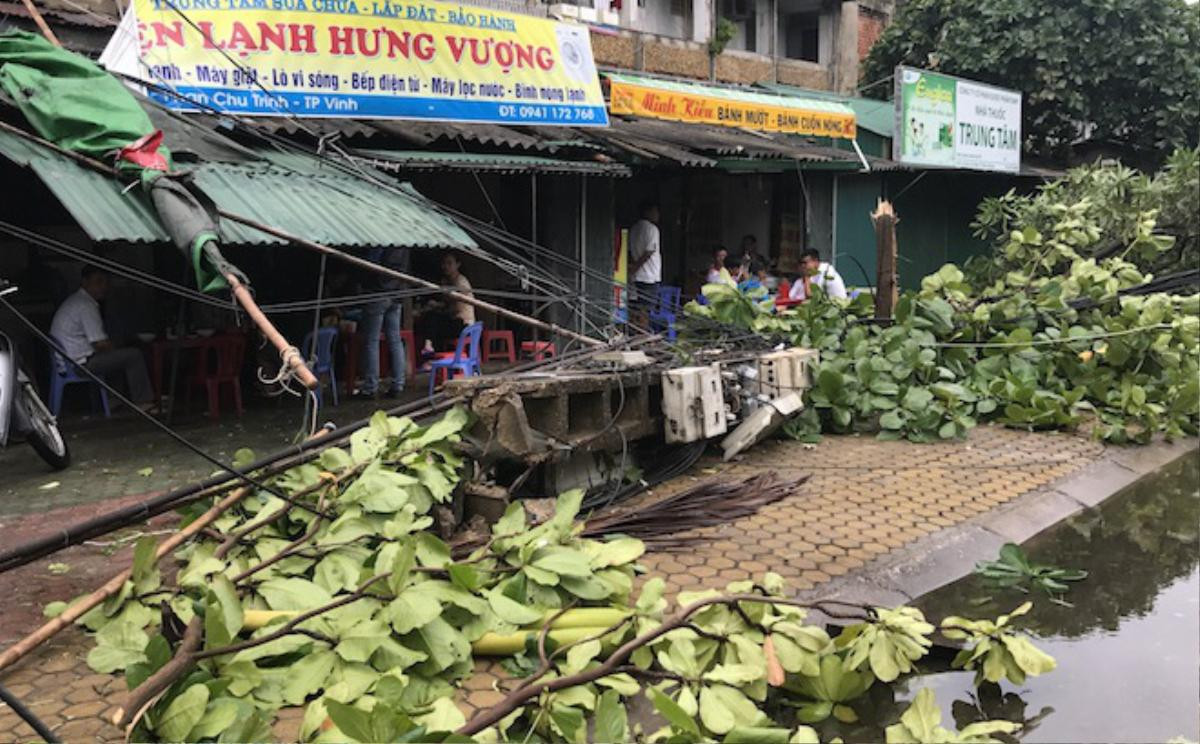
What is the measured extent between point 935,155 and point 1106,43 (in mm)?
4961

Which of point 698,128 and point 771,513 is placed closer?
point 771,513

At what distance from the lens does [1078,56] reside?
17.3 metres

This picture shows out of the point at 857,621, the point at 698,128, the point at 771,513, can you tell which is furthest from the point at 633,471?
the point at 698,128

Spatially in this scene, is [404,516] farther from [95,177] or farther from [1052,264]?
[1052,264]

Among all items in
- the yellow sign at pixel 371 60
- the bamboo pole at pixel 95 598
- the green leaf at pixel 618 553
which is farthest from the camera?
the yellow sign at pixel 371 60

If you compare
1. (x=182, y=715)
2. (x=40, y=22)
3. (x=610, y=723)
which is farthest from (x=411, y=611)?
(x=40, y=22)

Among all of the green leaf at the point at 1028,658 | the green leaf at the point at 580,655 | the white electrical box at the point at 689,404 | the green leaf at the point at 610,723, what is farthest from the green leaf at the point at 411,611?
the white electrical box at the point at 689,404

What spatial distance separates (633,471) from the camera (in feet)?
22.1

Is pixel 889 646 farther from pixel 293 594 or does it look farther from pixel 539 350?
pixel 539 350

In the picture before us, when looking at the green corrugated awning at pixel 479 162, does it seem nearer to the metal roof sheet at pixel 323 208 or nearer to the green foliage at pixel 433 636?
the metal roof sheet at pixel 323 208

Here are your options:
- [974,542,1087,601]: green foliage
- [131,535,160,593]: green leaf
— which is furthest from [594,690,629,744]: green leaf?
[974,542,1087,601]: green foliage

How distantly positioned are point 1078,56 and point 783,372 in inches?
517

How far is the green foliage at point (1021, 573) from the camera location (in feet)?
18.3

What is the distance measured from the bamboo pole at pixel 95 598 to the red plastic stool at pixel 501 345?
5829mm
